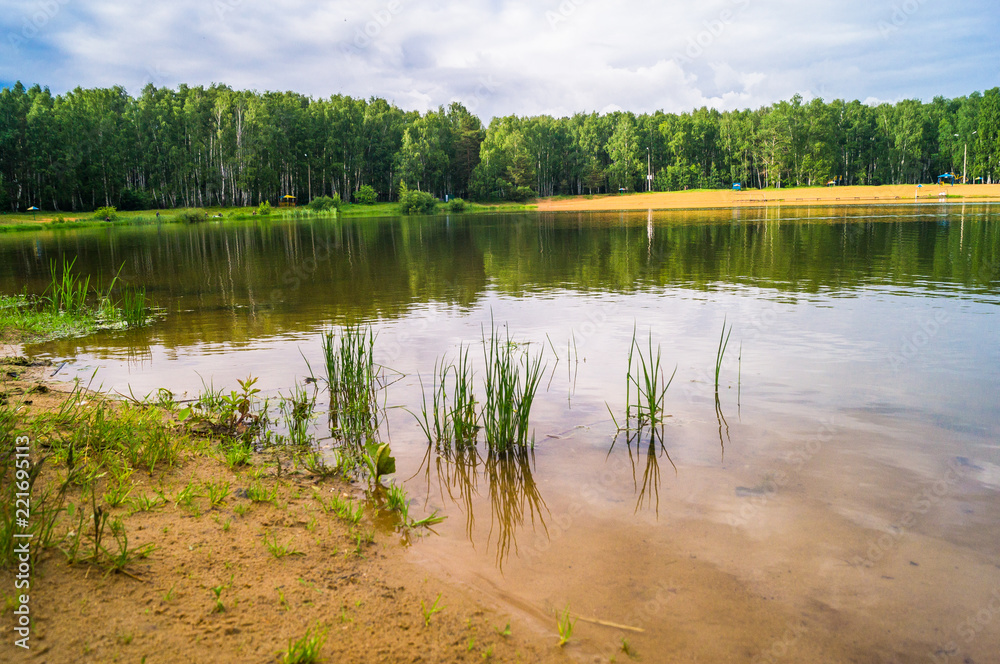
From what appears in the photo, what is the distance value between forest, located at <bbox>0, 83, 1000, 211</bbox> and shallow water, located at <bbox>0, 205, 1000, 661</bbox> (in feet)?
229

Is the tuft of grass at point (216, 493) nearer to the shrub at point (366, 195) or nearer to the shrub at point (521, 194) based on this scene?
the shrub at point (366, 195)

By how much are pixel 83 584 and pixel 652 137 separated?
122m

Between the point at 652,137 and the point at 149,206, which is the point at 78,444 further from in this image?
the point at 652,137

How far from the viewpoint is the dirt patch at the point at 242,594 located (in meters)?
2.83

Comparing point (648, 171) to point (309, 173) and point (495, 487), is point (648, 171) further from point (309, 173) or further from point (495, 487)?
point (495, 487)

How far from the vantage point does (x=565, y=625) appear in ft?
10.7

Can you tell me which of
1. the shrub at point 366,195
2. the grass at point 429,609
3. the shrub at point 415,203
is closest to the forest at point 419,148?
the shrub at point 366,195

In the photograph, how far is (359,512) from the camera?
4273 mm

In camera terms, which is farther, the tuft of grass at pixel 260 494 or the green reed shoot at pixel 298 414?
the green reed shoot at pixel 298 414

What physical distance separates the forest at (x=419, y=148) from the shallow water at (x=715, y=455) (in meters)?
69.7

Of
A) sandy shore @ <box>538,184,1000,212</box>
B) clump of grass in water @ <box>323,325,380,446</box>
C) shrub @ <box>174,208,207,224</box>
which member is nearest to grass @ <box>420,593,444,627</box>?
clump of grass in water @ <box>323,325,380,446</box>

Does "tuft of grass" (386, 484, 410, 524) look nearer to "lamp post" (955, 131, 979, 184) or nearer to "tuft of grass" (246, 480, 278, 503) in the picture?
"tuft of grass" (246, 480, 278, 503)

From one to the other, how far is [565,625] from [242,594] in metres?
1.68

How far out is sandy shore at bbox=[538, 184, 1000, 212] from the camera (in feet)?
246
